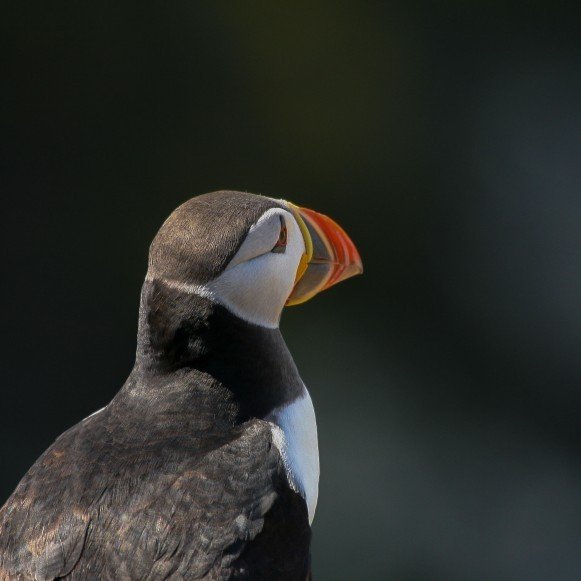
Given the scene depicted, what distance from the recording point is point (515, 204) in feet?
17.5

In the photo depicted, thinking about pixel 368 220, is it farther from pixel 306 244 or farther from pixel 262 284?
pixel 262 284

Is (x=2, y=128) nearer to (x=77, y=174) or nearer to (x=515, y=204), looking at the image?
(x=77, y=174)

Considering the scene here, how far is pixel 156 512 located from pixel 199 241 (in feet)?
1.76

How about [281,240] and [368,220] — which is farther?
[368,220]

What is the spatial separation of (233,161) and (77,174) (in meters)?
0.73

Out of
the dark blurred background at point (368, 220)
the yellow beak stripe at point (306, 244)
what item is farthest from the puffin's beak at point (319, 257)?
the dark blurred background at point (368, 220)

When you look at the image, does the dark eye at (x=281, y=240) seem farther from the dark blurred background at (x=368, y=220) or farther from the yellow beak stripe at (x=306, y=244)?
the dark blurred background at (x=368, y=220)

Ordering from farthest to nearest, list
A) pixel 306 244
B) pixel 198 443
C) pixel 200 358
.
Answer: pixel 306 244 < pixel 200 358 < pixel 198 443

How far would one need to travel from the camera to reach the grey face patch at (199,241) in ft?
7.20

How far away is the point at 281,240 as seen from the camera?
7.64ft

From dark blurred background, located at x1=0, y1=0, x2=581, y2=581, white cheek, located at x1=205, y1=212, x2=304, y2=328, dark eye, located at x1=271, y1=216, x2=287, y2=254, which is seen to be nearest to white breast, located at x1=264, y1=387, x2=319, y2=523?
white cheek, located at x1=205, y1=212, x2=304, y2=328

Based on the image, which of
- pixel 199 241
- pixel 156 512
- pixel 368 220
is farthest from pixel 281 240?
pixel 368 220

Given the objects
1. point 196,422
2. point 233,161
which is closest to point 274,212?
point 196,422

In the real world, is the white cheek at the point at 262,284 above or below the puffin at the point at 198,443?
above
